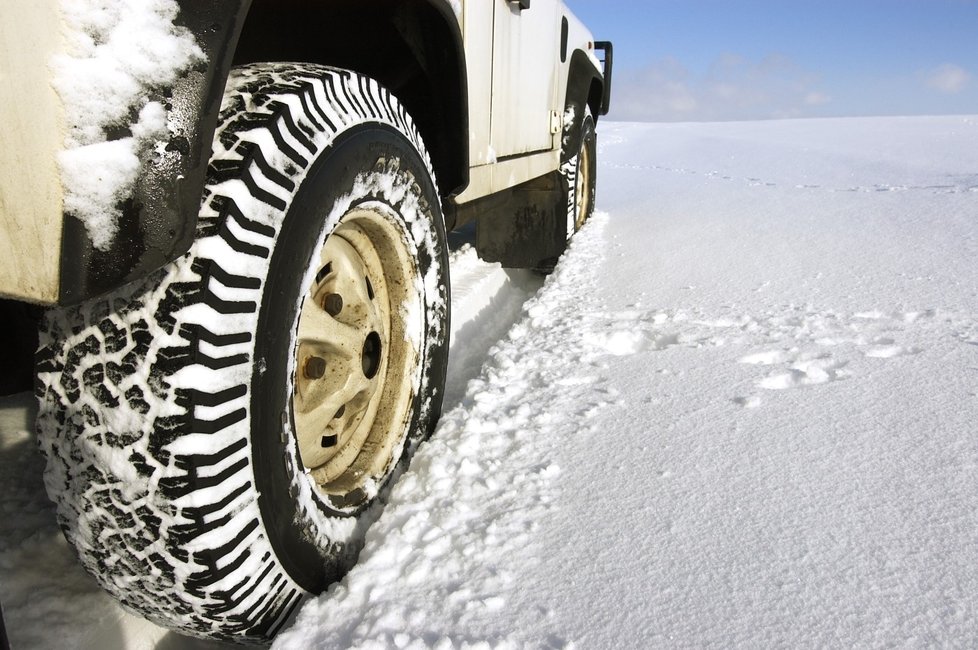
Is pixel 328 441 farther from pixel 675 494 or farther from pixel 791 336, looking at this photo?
pixel 791 336

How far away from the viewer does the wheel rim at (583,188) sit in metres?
4.85

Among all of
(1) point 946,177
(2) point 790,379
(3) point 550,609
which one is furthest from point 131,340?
(1) point 946,177

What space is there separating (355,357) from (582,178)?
398 centimetres

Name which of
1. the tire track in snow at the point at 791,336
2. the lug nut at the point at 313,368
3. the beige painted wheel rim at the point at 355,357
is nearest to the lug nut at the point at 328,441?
the beige painted wheel rim at the point at 355,357

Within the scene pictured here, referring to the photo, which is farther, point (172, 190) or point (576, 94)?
point (576, 94)

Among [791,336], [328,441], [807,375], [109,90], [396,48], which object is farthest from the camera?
[791,336]

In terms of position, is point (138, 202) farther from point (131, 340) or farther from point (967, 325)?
point (967, 325)

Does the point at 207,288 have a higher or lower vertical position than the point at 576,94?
lower

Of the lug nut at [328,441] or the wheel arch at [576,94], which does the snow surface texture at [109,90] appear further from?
the wheel arch at [576,94]

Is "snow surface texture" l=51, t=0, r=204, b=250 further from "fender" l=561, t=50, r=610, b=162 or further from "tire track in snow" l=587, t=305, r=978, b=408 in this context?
"fender" l=561, t=50, r=610, b=162

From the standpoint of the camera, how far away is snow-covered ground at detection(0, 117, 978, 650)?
1068 millimetres

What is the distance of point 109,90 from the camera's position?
75 centimetres

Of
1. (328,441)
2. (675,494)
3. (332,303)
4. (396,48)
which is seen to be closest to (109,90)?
(332,303)

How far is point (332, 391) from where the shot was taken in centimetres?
135
